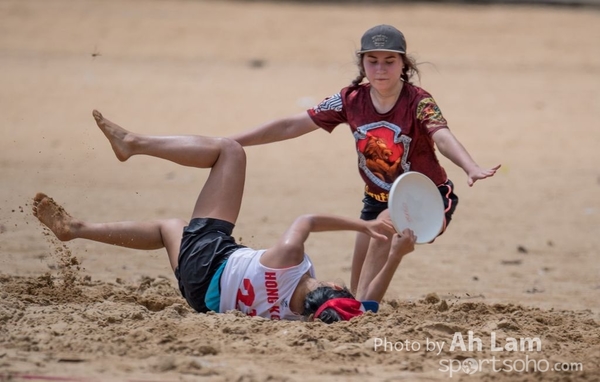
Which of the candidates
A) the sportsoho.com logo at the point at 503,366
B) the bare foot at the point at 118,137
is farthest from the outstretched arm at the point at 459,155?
the bare foot at the point at 118,137

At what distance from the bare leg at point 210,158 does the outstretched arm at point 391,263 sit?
889 mm

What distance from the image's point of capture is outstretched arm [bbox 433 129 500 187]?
17.6ft

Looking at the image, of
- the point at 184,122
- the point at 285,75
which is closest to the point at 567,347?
the point at 184,122

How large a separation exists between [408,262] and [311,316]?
2.68 metres

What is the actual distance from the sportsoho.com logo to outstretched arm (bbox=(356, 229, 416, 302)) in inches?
32.0

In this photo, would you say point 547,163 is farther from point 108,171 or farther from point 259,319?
point 259,319

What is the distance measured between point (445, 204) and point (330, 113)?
36.3 inches

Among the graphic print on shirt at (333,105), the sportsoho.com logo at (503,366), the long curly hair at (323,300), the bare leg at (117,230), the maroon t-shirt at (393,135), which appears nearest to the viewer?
the sportsoho.com logo at (503,366)

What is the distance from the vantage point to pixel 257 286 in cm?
532

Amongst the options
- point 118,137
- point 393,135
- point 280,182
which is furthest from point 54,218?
point 280,182

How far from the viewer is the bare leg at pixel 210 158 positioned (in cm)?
566

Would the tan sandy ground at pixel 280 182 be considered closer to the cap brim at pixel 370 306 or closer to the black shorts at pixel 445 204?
the cap brim at pixel 370 306

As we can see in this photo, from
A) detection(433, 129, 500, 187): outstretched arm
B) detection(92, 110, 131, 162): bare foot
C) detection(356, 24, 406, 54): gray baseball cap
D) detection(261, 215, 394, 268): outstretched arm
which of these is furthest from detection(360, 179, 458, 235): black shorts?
detection(92, 110, 131, 162): bare foot

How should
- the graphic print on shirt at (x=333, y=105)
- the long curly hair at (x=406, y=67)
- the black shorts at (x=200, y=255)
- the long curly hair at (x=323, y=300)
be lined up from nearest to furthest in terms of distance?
the long curly hair at (x=323, y=300), the black shorts at (x=200, y=255), the long curly hair at (x=406, y=67), the graphic print on shirt at (x=333, y=105)
